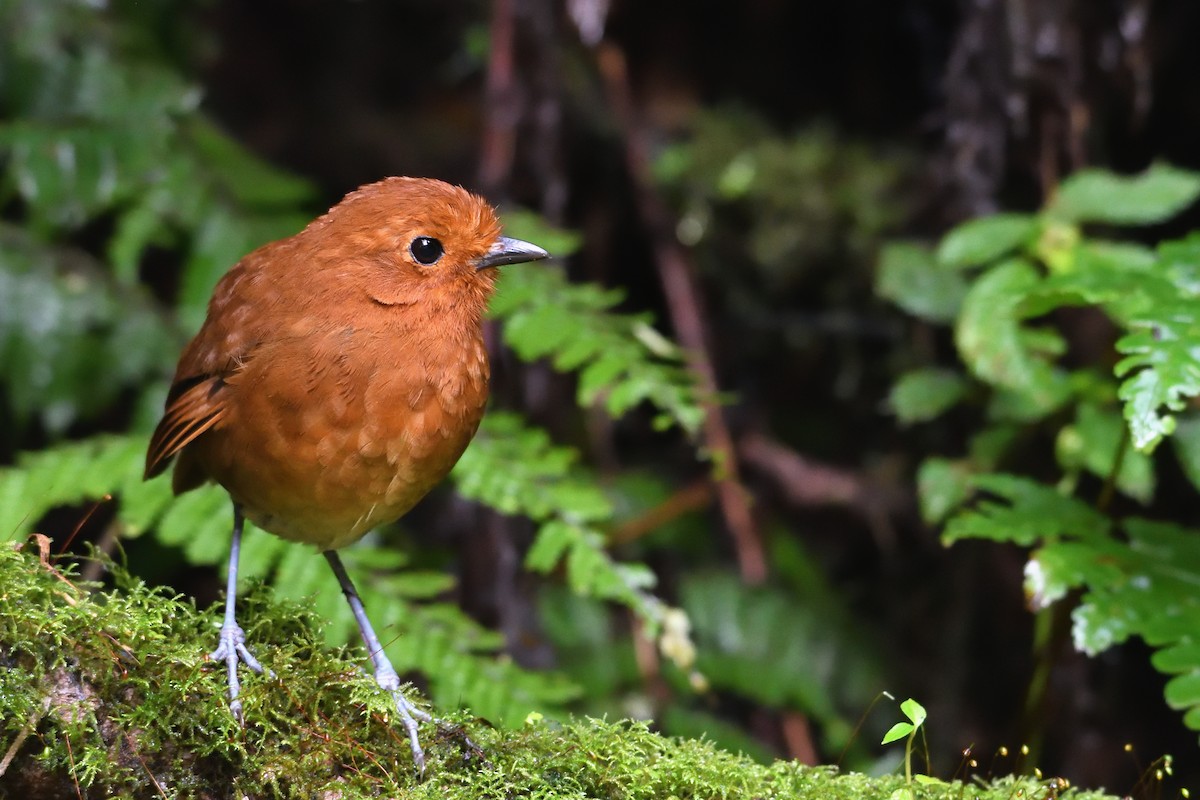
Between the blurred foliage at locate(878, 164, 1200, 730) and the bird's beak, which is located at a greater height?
the bird's beak

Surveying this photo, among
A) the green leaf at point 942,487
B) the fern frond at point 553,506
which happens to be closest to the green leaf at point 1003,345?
the green leaf at point 942,487

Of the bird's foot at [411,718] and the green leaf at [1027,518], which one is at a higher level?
the green leaf at [1027,518]

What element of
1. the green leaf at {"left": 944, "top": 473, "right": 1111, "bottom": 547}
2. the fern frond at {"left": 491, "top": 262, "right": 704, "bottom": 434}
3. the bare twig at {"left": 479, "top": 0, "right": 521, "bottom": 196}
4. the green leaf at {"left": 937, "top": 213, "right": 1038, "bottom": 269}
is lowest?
the green leaf at {"left": 944, "top": 473, "right": 1111, "bottom": 547}

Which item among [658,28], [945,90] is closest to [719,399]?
[945,90]

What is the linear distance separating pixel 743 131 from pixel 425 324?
136 inches

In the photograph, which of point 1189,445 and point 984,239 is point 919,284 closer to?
point 984,239

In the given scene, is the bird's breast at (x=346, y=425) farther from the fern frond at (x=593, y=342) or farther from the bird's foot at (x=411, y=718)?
the fern frond at (x=593, y=342)

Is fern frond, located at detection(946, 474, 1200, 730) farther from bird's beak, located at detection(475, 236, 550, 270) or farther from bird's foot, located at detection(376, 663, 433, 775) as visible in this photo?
bird's foot, located at detection(376, 663, 433, 775)

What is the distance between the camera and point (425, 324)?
2.43 meters

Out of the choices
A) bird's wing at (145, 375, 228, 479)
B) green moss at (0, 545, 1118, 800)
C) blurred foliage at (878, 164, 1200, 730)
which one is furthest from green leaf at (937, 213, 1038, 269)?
bird's wing at (145, 375, 228, 479)

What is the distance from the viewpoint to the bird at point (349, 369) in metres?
2.30

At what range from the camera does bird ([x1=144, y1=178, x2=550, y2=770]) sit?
2.30 meters

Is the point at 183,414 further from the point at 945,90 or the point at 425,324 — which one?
the point at 945,90

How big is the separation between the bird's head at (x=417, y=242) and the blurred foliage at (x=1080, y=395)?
4.11 ft
